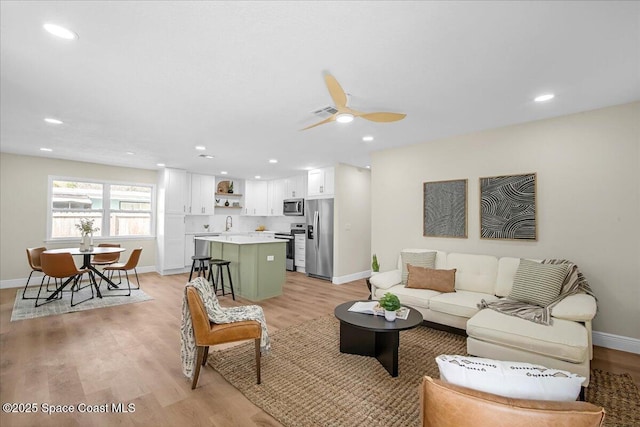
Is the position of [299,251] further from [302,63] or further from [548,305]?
[302,63]

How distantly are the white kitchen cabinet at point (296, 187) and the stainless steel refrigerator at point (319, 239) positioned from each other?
643mm

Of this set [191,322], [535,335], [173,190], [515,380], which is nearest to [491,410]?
[515,380]

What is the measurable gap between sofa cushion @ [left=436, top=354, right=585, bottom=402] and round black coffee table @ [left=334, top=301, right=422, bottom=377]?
139 centimetres

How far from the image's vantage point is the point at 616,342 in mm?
3098

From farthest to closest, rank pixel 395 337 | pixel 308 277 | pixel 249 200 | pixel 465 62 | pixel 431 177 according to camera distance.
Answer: pixel 249 200 → pixel 308 277 → pixel 431 177 → pixel 395 337 → pixel 465 62

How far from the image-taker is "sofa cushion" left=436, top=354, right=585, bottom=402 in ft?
3.29

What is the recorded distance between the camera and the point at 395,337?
2576 millimetres

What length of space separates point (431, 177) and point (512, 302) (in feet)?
6.87

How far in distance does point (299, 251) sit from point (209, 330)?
5.14 m

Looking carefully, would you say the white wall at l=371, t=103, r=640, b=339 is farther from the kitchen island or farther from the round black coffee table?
the kitchen island

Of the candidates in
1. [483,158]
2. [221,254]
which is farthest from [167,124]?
[483,158]

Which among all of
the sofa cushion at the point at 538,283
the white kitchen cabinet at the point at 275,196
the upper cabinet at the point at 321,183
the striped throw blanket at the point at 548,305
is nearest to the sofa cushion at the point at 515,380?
the striped throw blanket at the point at 548,305

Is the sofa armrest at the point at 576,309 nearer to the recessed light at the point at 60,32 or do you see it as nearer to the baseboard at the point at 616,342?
the baseboard at the point at 616,342

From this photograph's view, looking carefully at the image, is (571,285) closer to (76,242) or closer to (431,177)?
(431,177)
